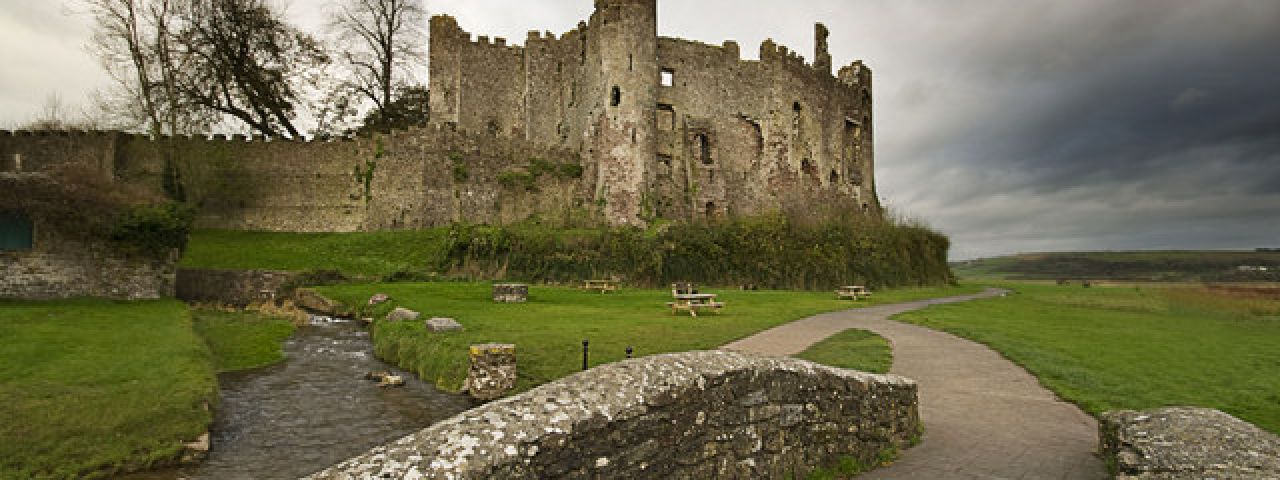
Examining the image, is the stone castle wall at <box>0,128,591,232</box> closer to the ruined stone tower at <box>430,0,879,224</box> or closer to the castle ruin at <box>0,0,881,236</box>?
the castle ruin at <box>0,0,881,236</box>

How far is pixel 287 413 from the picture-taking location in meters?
10.4

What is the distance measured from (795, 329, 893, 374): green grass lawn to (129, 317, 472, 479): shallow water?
6814 mm

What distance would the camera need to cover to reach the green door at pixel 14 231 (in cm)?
1748

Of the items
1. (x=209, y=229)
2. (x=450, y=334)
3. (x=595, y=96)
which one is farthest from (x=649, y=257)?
(x=209, y=229)

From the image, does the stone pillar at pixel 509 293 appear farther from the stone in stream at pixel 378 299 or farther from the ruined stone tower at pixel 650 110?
the ruined stone tower at pixel 650 110

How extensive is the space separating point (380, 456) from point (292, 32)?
4209cm

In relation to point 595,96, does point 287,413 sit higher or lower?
lower

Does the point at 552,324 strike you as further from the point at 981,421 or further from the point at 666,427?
the point at 666,427

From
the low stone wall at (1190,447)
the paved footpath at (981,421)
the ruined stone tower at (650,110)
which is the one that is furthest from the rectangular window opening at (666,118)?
the low stone wall at (1190,447)

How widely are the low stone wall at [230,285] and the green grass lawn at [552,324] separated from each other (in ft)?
8.69

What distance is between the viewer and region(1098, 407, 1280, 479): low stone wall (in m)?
5.11

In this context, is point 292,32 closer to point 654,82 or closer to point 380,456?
point 654,82

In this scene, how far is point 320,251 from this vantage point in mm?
30859

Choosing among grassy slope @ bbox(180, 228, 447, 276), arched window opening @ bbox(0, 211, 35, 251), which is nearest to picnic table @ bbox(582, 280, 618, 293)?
grassy slope @ bbox(180, 228, 447, 276)
